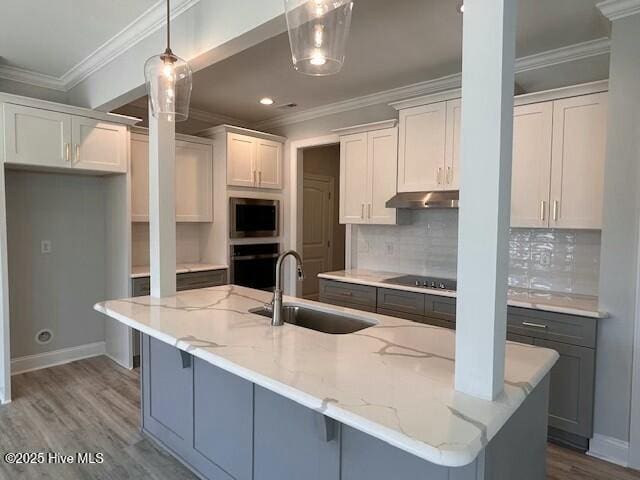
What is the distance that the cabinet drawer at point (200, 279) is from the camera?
4.00 m

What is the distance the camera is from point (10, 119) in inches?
121

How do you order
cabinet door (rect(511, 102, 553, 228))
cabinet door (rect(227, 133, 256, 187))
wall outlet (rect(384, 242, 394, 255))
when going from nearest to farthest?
1. cabinet door (rect(511, 102, 553, 228))
2. wall outlet (rect(384, 242, 394, 255))
3. cabinet door (rect(227, 133, 256, 187))

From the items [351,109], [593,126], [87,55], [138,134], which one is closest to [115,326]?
[138,134]

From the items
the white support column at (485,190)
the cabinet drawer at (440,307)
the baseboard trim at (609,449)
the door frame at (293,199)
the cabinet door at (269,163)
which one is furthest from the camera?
the door frame at (293,199)

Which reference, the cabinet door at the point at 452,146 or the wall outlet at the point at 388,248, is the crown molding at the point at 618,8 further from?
the wall outlet at the point at 388,248

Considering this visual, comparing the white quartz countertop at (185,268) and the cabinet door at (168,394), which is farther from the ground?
the white quartz countertop at (185,268)

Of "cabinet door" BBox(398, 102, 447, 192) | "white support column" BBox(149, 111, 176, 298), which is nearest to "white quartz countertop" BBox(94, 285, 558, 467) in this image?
"white support column" BBox(149, 111, 176, 298)

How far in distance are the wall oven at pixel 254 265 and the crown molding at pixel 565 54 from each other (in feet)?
10.3

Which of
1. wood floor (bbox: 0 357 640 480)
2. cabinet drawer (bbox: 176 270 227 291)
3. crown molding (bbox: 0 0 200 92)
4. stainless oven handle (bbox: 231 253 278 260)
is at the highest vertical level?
crown molding (bbox: 0 0 200 92)

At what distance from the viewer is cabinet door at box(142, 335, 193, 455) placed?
7.34ft

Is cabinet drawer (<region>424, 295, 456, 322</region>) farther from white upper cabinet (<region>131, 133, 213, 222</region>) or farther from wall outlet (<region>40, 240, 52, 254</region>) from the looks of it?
wall outlet (<region>40, 240, 52, 254</region>)

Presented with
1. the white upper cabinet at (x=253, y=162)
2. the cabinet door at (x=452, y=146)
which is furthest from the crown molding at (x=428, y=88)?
the white upper cabinet at (x=253, y=162)

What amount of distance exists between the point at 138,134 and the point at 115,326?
75.4 inches

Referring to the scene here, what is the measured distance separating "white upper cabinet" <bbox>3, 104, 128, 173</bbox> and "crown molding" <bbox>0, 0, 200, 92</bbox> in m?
0.47
